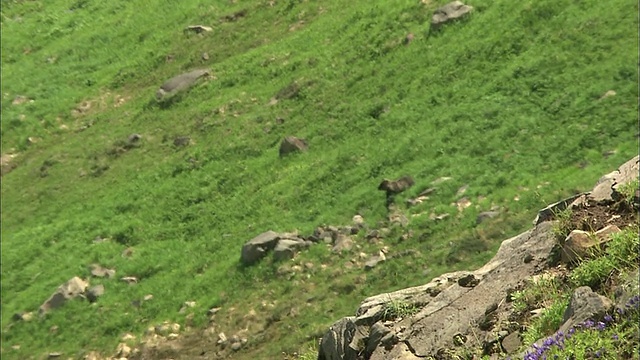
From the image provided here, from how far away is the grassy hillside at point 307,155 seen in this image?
2544 cm

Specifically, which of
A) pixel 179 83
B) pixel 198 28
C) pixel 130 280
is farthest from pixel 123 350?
pixel 198 28

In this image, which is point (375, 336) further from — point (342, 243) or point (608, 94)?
point (608, 94)

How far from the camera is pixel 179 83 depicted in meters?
43.8

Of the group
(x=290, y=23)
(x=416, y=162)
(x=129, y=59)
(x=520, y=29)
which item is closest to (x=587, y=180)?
(x=416, y=162)

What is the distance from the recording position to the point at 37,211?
3912 cm

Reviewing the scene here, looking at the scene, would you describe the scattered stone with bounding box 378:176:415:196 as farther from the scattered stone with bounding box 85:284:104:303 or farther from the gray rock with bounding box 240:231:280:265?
the scattered stone with bounding box 85:284:104:303

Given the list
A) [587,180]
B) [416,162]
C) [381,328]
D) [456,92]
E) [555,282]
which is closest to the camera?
[555,282]

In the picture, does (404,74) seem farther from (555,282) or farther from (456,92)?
(555,282)

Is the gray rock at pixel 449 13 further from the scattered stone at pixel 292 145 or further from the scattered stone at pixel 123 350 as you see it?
the scattered stone at pixel 123 350

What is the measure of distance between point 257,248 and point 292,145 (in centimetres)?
678

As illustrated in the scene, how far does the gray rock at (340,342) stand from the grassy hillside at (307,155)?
1076cm

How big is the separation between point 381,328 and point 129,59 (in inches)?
1661

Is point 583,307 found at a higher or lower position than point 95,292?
higher

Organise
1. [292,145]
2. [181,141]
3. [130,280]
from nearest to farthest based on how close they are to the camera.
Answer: [130,280]
[292,145]
[181,141]
